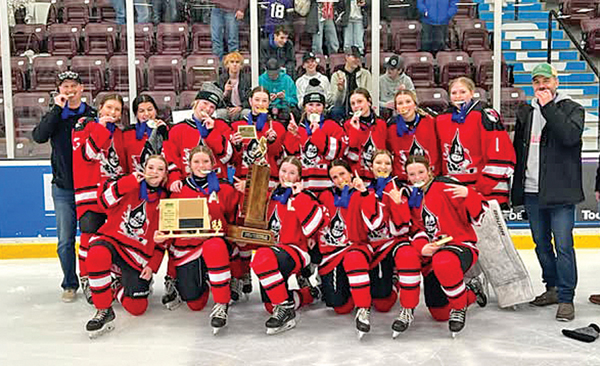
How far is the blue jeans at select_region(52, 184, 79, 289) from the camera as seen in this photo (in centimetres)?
486

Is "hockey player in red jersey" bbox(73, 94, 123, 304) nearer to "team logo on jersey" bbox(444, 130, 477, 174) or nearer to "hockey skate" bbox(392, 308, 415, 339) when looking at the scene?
"hockey skate" bbox(392, 308, 415, 339)

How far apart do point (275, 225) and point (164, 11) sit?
3.05 meters

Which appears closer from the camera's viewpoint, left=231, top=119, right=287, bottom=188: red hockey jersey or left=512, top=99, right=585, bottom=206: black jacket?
left=512, top=99, right=585, bottom=206: black jacket

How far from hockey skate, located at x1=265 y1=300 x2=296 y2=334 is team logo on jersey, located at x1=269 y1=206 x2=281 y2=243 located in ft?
1.22

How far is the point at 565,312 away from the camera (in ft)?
14.0

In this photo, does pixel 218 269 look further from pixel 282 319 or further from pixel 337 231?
pixel 337 231

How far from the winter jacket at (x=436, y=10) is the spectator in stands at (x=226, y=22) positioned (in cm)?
148

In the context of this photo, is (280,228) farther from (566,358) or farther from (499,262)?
(566,358)

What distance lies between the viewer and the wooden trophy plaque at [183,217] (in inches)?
167

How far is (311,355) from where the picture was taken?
149 inches

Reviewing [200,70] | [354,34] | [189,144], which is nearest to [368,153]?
[189,144]

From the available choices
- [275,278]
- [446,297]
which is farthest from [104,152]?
[446,297]

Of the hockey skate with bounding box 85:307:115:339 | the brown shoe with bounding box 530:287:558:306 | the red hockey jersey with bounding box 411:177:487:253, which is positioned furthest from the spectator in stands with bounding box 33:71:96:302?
the brown shoe with bounding box 530:287:558:306

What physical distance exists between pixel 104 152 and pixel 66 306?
0.97 meters
